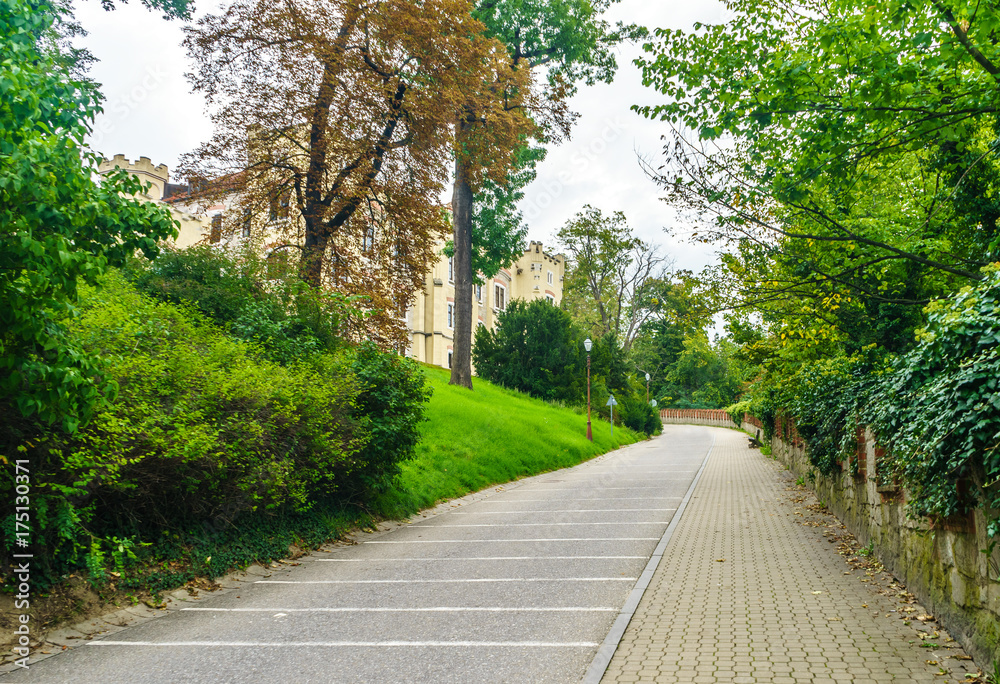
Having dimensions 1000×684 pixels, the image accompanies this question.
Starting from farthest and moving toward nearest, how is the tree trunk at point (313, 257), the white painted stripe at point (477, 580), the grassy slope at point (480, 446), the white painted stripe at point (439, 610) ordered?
the grassy slope at point (480, 446) < the tree trunk at point (313, 257) < the white painted stripe at point (477, 580) < the white painted stripe at point (439, 610)

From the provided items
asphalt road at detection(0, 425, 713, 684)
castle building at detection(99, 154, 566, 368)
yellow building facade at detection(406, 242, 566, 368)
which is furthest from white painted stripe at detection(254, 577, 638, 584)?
yellow building facade at detection(406, 242, 566, 368)

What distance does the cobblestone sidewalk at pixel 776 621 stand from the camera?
Answer: 5.16m

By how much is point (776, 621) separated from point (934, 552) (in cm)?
144

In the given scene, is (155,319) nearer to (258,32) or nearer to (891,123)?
(891,123)

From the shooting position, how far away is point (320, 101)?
55.8ft

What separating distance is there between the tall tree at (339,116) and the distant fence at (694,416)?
185 feet

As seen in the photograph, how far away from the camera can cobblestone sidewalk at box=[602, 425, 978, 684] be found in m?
5.16

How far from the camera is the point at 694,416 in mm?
75000

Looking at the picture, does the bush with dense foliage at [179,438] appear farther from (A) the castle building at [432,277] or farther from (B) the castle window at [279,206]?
(B) the castle window at [279,206]

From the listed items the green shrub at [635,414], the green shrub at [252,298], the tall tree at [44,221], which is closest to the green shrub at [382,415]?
the green shrub at [252,298]

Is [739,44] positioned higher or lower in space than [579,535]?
higher

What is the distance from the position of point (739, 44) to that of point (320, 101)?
10.7 m

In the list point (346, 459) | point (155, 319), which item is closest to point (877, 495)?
point (346, 459)

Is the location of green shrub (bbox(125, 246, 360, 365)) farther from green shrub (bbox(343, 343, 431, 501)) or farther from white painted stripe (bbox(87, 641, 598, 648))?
white painted stripe (bbox(87, 641, 598, 648))
